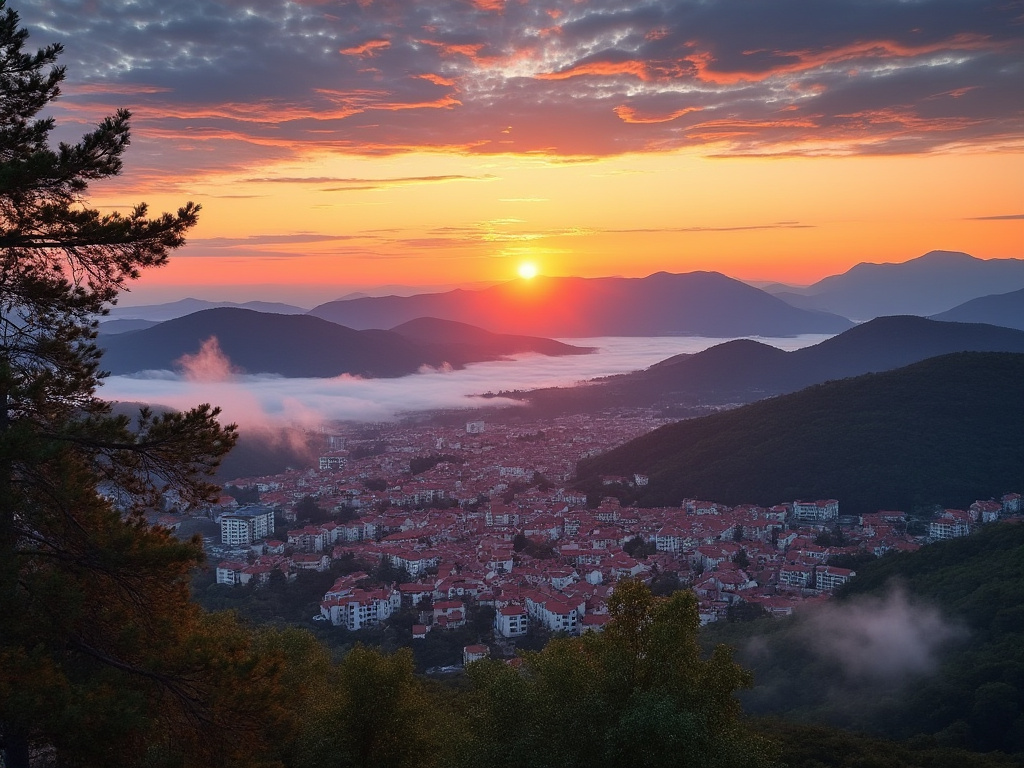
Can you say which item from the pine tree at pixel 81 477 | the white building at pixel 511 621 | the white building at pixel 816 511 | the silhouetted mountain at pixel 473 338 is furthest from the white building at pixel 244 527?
the silhouetted mountain at pixel 473 338

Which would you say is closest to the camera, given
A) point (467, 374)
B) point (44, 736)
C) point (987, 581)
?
point (44, 736)

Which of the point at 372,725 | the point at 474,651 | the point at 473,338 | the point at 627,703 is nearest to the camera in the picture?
the point at 627,703

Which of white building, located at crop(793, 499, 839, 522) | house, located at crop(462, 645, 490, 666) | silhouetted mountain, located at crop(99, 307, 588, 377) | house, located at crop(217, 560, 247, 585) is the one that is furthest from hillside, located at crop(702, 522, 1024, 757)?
silhouetted mountain, located at crop(99, 307, 588, 377)

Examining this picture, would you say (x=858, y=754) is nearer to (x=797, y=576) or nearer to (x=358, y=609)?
(x=358, y=609)

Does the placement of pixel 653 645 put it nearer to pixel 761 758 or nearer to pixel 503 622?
pixel 761 758

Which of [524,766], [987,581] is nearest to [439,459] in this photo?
[987,581]

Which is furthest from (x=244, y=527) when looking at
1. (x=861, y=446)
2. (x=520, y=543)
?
(x=861, y=446)
